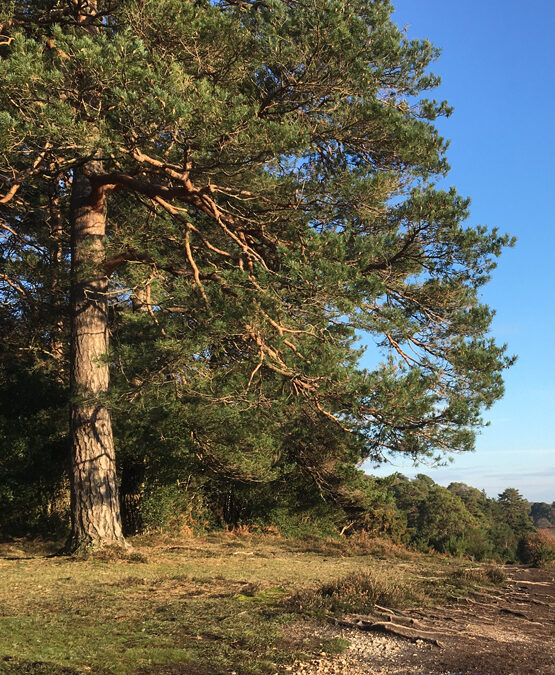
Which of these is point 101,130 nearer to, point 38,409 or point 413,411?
point 413,411

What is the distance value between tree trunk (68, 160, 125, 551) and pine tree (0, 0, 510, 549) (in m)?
0.04

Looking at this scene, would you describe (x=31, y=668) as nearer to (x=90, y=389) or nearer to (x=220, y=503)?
(x=90, y=389)

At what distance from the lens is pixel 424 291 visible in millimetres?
12086

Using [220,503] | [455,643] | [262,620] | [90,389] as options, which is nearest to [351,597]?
[262,620]

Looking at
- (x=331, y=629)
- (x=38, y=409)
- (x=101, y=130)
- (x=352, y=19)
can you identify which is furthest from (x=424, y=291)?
(x=38, y=409)

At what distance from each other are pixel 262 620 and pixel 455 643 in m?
1.81

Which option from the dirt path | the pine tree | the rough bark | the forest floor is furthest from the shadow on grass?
the rough bark

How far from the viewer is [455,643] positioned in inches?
219

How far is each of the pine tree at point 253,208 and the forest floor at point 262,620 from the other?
92.8 inches

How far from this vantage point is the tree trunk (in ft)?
39.2

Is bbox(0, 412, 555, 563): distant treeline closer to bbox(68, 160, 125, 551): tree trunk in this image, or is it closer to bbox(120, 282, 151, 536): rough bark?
bbox(120, 282, 151, 536): rough bark

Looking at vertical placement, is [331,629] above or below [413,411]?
below

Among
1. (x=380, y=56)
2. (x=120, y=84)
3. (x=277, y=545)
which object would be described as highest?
(x=380, y=56)

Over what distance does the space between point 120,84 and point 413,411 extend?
6.73 m
